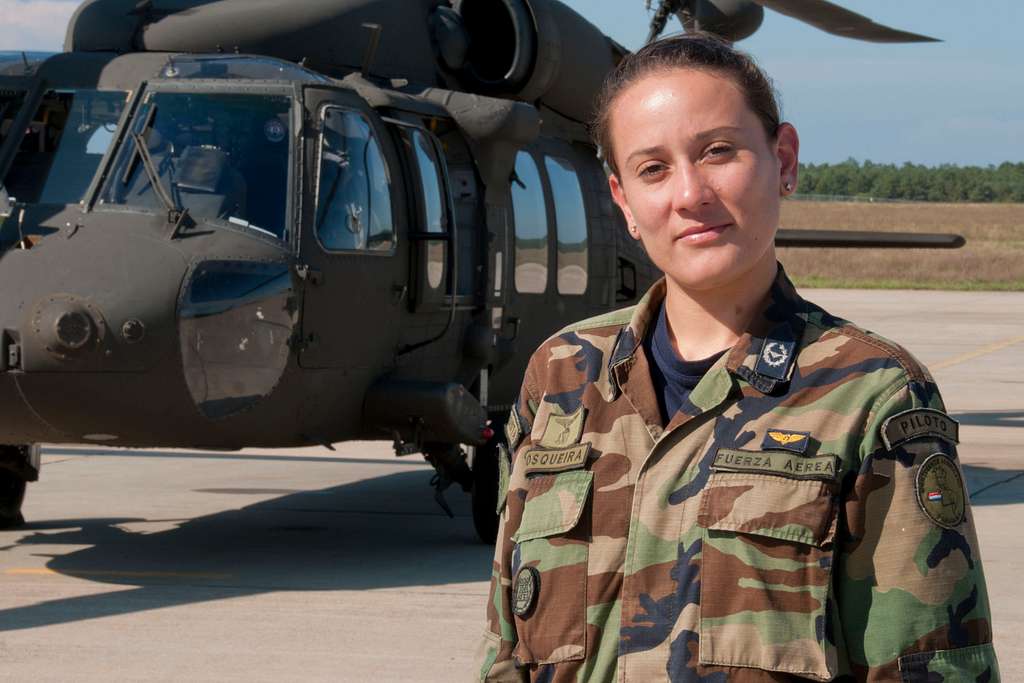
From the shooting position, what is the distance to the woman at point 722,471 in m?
2.19

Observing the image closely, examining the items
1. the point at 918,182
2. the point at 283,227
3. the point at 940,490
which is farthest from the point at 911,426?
the point at 918,182

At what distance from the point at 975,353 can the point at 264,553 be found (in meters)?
18.1

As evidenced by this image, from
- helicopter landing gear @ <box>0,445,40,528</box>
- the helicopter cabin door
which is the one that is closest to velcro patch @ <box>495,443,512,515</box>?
the helicopter cabin door

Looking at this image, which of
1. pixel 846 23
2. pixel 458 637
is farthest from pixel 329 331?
pixel 846 23

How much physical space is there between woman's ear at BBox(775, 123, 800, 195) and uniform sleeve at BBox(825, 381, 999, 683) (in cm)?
37

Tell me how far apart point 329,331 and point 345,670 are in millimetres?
2185

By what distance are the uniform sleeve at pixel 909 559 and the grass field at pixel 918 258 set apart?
45.2m

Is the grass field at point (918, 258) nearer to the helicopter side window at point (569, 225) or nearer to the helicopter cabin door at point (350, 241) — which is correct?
the helicopter side window at point (569, 225)

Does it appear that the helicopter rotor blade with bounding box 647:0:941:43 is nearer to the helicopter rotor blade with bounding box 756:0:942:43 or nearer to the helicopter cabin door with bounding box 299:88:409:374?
the helicopter rotor blade with bounding box 756:0:942:43

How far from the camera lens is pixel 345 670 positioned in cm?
633

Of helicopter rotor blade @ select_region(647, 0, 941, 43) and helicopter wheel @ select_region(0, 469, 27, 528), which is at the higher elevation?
helicopter rotor blade @ select_region(647, 0, 941, 43)

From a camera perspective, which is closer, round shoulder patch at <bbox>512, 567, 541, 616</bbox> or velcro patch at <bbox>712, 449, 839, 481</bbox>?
velcro patch at <bbox>712, 449, 839, 481</bbox>

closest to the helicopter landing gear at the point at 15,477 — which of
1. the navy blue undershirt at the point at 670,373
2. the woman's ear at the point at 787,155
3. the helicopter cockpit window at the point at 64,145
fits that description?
the helicopter cockpit window at the point at 64,145

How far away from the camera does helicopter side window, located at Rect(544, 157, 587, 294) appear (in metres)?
10.6
